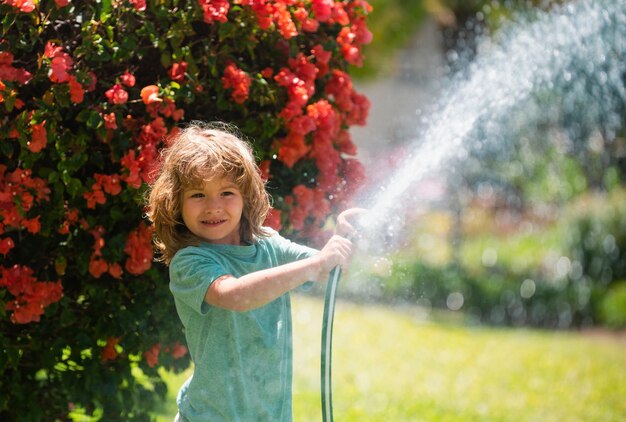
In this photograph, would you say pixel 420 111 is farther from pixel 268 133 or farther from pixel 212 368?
pixel 212 368

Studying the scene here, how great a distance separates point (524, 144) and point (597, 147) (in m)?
0.56

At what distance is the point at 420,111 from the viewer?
445 cm

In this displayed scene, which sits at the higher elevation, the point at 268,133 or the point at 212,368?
the point at 268,133

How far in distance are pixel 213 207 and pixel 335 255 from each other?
1.02 feet

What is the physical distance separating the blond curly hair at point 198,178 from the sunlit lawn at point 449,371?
152cm

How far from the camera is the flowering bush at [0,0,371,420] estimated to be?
251 cm

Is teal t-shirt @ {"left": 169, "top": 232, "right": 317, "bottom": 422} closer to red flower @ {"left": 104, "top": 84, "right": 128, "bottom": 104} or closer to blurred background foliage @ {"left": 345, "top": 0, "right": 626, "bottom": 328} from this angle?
red flower @ {"left": 104, "top": 84, "right": 128, "bottom": 104}

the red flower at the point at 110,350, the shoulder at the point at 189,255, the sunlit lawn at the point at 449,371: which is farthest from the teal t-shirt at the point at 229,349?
the sunlit lawn at the point at 449,371

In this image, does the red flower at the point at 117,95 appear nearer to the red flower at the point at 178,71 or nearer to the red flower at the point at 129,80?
the red flower at the point at 129,80

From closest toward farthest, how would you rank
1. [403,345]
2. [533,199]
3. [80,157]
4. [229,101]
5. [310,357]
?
A: [80,157] → [229,101] → [310,357] → [403,345] → [533,199]

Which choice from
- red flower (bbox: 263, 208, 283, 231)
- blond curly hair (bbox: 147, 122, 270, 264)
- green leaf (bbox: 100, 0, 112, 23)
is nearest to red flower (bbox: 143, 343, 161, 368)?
red flower (bbox: 263, 208, 283, 231)

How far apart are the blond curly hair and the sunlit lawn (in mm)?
1518

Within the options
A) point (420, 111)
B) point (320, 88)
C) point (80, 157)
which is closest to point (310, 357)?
point (420, 111)

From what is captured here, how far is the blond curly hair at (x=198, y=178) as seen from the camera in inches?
84.4
